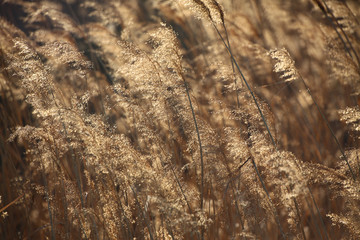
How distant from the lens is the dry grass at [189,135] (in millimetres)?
1600

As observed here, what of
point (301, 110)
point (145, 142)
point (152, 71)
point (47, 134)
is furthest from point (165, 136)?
point (301, 110)

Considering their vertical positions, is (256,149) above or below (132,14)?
below

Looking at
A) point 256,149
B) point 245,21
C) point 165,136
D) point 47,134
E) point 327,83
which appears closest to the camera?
point 256,149

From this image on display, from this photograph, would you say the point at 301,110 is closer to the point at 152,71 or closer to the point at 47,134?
the point at 152,71

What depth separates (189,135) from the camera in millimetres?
1956

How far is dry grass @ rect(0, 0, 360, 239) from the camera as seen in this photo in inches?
63.0

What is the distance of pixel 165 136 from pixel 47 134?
0.93 m

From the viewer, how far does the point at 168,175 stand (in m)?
1.68

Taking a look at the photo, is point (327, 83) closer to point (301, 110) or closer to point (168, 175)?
point (301, 110)

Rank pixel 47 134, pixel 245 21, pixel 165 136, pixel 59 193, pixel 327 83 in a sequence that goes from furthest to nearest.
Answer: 1. pixel 245 21
2. pixel 327 83
3. pixel 165 136
4. pixel 59 193
5. pixel 47 134

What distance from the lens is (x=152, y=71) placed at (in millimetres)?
1865

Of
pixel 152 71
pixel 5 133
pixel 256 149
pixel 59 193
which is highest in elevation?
pixel 5 133

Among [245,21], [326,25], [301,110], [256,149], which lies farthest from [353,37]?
[256,149]

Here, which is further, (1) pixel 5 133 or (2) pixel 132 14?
(2) pixel 132 14
